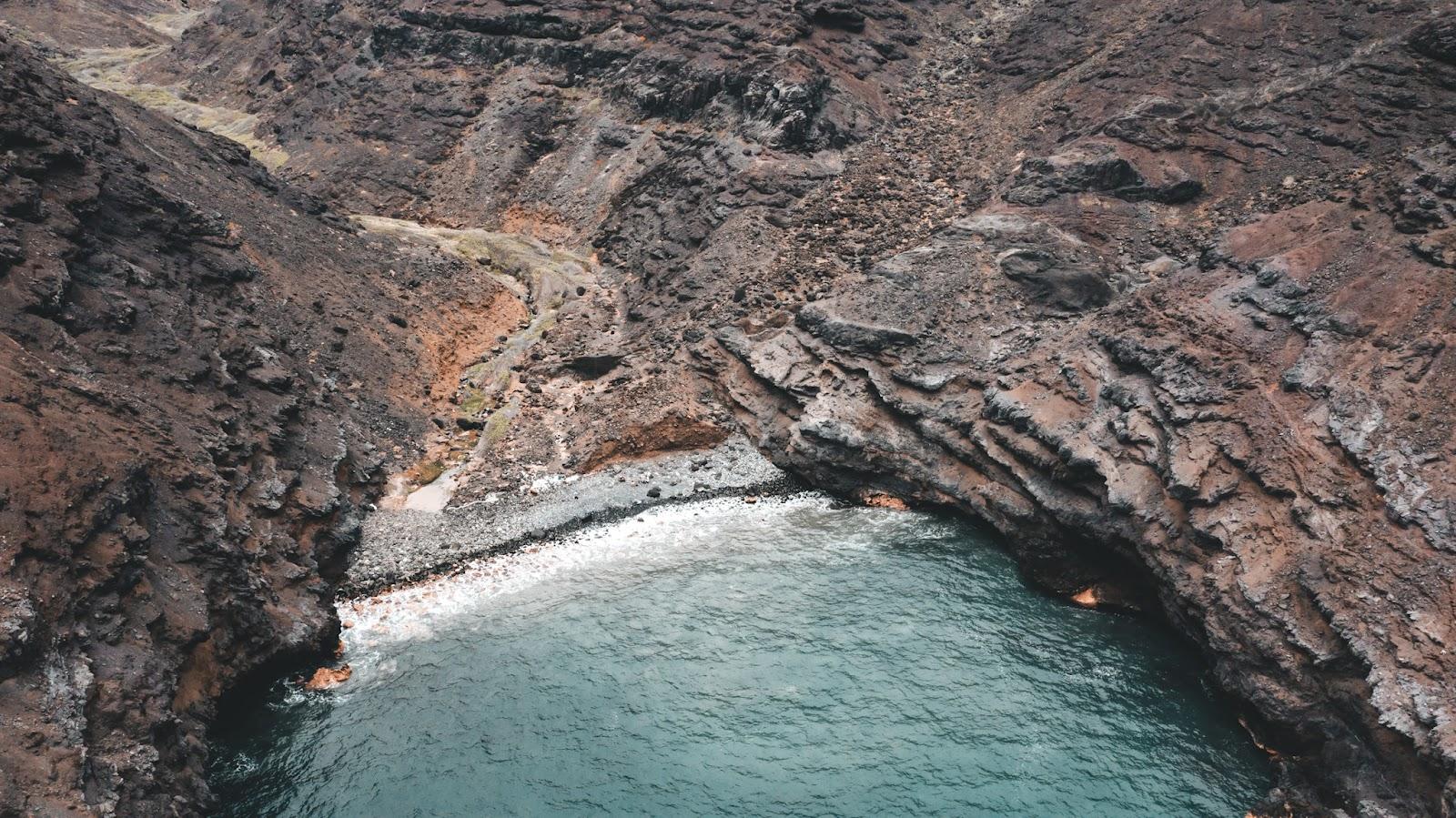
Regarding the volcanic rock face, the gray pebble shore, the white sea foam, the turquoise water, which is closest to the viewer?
the turquoise water

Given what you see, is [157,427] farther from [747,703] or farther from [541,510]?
[747,703]

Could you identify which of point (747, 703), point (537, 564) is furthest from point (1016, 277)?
point (537, 564)

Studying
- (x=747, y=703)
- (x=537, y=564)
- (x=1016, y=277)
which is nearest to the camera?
(x=747, y=703)

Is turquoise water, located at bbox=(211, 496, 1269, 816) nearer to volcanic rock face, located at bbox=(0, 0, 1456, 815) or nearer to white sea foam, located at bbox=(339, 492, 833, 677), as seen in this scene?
white sea foam, located at bbox=(339, 492, 833, 677)

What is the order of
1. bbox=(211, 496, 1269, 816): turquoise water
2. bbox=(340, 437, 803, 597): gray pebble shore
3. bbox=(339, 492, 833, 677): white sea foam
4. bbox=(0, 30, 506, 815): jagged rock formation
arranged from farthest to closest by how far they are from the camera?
bbox=(340, 437, 803, 597): gray pebble shore
bbox=(339, 492, 833, 677): white sea foam
bbox=(211, 496, 1269, 816): turquoise water
bbox=(0, 30, 506, 815): jagged rock formation

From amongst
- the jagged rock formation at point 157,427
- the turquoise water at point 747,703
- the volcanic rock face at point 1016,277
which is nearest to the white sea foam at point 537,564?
the turquoise water at point 747,703

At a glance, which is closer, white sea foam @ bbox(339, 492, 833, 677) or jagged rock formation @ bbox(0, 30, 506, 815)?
jagged rock formation @ bbox(0, 30, 506, 815)

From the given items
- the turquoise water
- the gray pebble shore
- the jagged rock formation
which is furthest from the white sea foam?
the jagged rock formation
